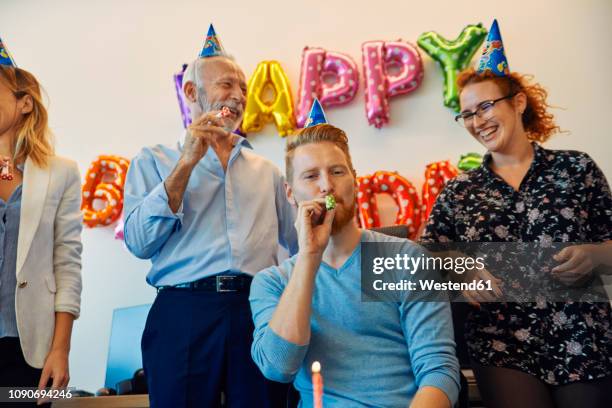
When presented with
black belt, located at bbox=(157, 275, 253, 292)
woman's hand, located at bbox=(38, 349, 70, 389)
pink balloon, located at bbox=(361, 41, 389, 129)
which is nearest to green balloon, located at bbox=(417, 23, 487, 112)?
pink balloon, located at bbox=(361, 41, 389, 129)

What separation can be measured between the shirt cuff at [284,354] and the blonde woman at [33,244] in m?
0.65

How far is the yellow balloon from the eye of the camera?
10.7 ft

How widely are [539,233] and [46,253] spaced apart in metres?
1.39

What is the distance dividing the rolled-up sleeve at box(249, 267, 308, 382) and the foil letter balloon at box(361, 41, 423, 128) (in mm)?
1770

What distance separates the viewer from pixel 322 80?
332 cm

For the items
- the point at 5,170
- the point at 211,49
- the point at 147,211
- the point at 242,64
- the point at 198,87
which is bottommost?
the point at 147,211

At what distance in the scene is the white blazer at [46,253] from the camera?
1.70 metres

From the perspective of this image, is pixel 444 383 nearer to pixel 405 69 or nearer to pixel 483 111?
pixel 483 111

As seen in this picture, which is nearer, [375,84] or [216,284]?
[216,284]

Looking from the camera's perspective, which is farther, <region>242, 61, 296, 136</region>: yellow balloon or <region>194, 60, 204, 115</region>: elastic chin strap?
<region>242, 61, 296, 136</region>: yellow balloon

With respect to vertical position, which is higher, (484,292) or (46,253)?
(46,253)

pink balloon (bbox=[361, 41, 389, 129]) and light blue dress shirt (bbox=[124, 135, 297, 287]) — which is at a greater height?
pink balloon (bbox=[361, 41, 389, 129])

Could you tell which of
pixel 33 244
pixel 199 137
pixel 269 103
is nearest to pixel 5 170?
pixel 33 244

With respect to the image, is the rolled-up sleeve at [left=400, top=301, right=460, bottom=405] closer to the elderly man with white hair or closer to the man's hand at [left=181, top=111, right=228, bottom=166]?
the elderly man with white hair
